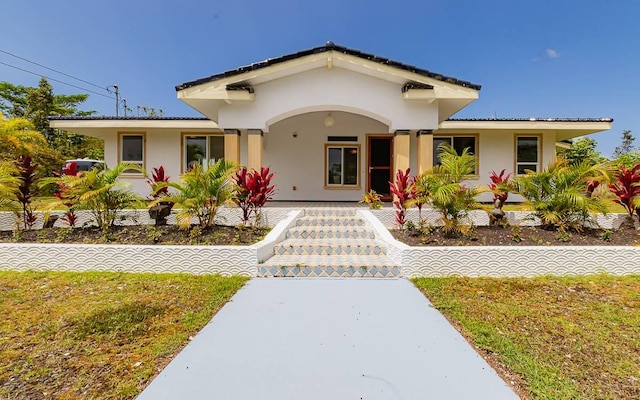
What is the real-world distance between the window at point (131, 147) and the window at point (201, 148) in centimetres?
199

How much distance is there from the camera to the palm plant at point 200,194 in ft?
19.7

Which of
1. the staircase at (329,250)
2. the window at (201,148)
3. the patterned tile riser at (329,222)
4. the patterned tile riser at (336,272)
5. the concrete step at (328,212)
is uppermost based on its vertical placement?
the window at (201,148)

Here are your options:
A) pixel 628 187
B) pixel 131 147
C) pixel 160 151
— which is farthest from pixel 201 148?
pixel 628 187

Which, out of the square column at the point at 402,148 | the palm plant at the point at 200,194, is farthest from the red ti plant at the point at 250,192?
the square column at the point at 402,148

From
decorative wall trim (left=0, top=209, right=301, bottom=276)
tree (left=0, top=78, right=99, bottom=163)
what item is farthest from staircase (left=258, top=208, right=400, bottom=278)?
tree (left=0, top=78, right=99, bottom=163)

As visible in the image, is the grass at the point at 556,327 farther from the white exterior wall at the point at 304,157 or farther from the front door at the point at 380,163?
the white exterior wall at the point at 304,157

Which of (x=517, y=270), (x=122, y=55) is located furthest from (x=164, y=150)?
(x=122, y=55)

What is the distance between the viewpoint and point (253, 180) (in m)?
6.96

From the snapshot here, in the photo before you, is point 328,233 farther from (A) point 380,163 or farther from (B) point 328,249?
(A) point 380,163

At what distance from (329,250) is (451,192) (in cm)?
255

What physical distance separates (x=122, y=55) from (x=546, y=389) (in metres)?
44.1

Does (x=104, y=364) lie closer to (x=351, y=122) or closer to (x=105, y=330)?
(x=105, y=330)

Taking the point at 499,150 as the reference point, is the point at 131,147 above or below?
above

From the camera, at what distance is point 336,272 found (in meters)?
5.09
